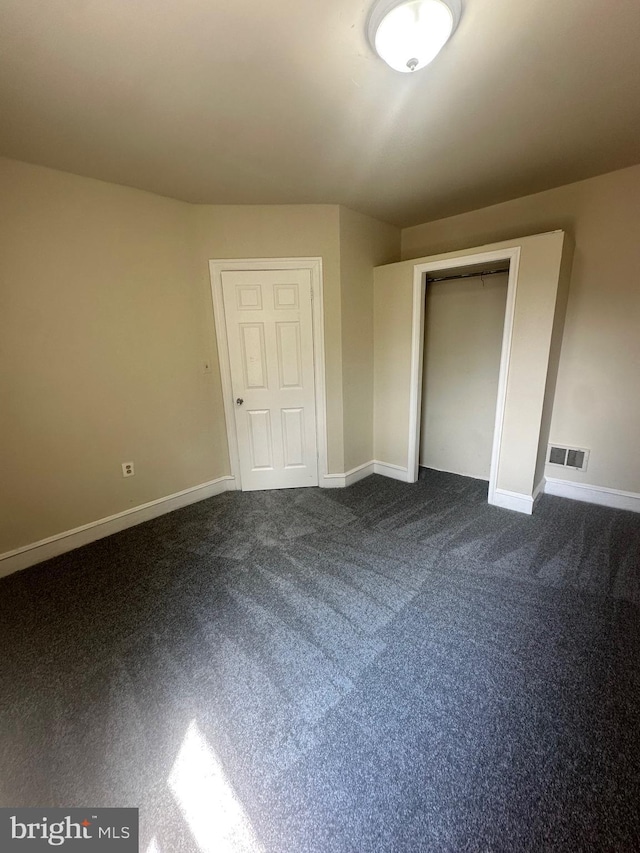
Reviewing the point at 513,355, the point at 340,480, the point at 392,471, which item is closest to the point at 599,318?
the point at 513,355

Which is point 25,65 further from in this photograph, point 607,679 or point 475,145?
point 607,679

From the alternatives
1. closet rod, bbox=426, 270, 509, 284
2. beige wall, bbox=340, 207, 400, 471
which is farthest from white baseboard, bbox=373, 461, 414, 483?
closet rod, bbox=426, 270, 509, 284

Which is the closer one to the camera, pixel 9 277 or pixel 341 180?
pixel 9 277

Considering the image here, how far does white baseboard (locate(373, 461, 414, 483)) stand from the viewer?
3.36m

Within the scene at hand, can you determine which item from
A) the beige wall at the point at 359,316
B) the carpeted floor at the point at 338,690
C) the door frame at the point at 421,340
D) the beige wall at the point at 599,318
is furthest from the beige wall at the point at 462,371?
the carpeted floor at the point at 338,690

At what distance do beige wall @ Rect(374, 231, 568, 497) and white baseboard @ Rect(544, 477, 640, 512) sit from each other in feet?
1.16

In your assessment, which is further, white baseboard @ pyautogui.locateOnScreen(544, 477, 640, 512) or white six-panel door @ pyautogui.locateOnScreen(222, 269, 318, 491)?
white six-panel door @ pyautogui.locateOnScreen(222, 269, 318, 491)

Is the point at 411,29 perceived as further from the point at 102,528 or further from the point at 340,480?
the point at 102,528

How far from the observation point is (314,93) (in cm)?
156

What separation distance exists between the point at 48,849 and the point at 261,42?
2770 millimetres

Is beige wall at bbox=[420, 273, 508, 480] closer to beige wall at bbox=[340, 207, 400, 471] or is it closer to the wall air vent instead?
the wall air vent

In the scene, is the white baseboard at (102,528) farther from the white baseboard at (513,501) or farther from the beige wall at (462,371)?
the white baseboard at (513,501)

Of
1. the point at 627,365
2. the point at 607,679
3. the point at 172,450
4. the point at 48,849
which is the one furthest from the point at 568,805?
the point at 172,450

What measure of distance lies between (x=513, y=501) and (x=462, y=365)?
1349 mm
